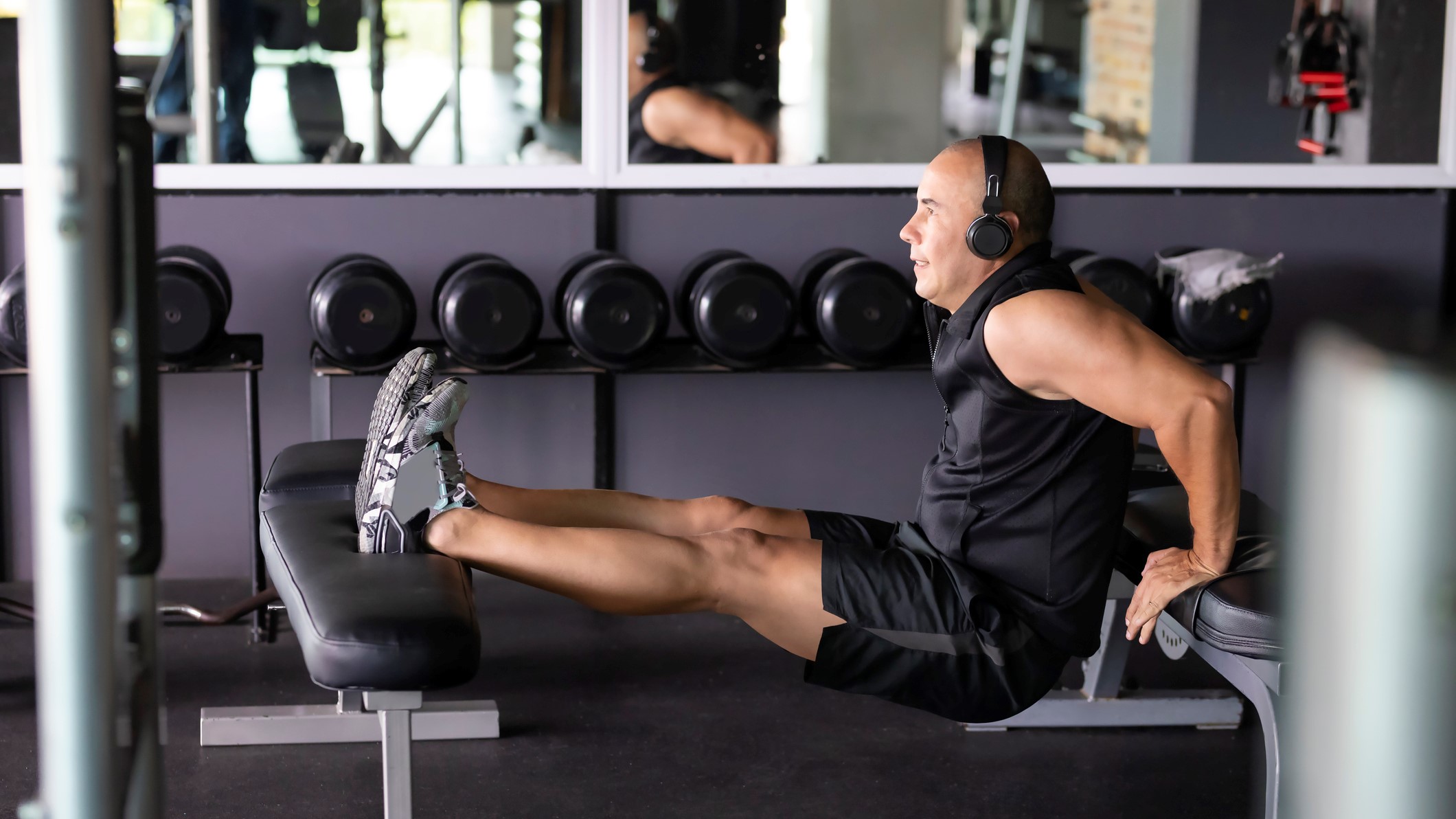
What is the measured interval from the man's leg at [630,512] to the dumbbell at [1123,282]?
1341 millimetres

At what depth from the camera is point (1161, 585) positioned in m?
1.91

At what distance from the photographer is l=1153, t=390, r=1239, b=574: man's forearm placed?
5.70 ft

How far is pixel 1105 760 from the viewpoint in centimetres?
242

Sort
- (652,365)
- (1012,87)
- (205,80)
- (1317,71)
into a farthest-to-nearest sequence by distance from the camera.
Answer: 1. (1012,87)
2. (1317,71)
3. (205,80)
4. (652,365)

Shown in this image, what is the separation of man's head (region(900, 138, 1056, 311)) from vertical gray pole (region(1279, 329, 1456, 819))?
1638 millimetres

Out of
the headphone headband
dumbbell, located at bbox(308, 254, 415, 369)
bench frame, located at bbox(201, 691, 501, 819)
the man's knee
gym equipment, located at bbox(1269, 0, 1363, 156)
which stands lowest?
bench frame, located at bbox(201, 691, 501, 819)

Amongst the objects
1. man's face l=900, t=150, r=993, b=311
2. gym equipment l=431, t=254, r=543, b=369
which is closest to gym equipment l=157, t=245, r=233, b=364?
gym equipment l=431, t=254, r=543, b=369

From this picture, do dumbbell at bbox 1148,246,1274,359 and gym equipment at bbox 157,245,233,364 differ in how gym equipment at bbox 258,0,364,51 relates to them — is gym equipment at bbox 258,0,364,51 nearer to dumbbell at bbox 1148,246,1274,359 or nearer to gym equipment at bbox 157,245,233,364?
gym equipment at bbox 157,245,233,364

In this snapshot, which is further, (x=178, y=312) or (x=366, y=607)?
(x=178, y=312)

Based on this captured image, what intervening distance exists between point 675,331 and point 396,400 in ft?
5.26

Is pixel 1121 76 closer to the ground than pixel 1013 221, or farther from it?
farther from it

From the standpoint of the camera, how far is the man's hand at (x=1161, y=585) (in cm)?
188

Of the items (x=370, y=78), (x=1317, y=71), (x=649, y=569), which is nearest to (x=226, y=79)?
(x=370, y=78)

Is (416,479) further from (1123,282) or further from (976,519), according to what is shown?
(1123,282)
